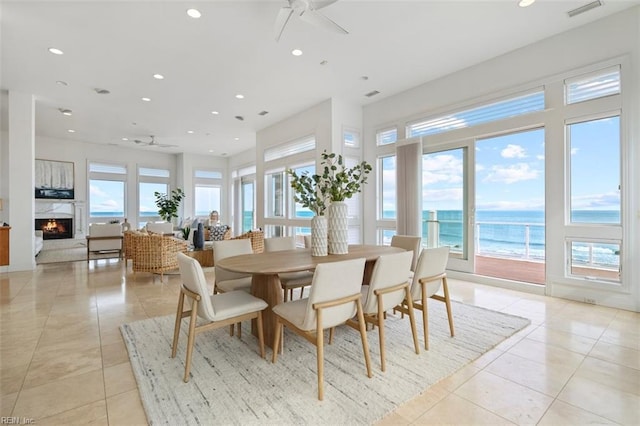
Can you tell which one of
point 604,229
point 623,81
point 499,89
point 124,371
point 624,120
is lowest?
point 124,371

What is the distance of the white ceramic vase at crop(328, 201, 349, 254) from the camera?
288 centimetres

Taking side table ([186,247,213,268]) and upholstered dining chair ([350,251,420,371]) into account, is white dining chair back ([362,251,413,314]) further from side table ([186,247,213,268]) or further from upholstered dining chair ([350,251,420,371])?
side table ([186,247,213,268])

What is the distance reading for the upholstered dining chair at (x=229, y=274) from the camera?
278 cm

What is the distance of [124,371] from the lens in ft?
6.98

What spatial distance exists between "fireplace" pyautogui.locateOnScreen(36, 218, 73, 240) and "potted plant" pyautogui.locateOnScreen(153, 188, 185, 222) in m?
2.57

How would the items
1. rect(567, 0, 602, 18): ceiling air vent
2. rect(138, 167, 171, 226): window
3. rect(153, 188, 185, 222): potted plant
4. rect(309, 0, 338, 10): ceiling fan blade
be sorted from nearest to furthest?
rect(309, 0, 338, 10): ceiling fan blade < rect(567, 0, 602, 18): ceiling air vent < rect(153, 188, 185, 222): potted plant < rect(138, 167, 171, 226): window

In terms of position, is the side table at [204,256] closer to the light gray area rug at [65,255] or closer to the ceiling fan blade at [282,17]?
the light gray area rug at [65,255]

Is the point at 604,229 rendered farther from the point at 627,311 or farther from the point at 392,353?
the point at 392,353

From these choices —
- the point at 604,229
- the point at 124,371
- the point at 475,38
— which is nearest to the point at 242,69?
the point at 475,38

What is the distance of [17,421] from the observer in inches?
63.5

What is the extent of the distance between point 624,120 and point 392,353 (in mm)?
3722

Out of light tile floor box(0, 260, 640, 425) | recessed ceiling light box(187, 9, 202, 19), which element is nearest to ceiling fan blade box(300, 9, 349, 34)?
recessed ceiling light box(187, 9, 202, 19)

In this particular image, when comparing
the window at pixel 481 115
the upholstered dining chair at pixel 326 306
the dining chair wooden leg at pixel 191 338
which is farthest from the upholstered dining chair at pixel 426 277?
the window at pixel 481 115

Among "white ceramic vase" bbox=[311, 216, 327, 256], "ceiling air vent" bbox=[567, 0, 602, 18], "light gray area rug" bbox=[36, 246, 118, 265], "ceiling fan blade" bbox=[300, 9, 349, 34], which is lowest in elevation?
"light gray area rug" bbox=[36, 246, 118, 265]
